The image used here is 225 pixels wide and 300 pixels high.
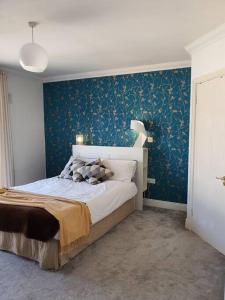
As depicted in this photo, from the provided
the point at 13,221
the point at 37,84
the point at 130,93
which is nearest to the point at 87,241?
the point at 13,221

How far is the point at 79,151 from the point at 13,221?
7.97 feet

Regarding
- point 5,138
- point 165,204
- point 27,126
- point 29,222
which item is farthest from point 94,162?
point 29,222

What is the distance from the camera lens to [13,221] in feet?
8.74

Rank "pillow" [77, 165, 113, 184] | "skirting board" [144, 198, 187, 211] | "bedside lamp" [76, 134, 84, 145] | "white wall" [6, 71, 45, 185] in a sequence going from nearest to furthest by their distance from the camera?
"pillow" [77, 165, 113, 184]
"skirting board" [144, 198, 187, 211]
"white wall" [6, 71, 45, 185]
"bedside lamp" [76, 134, 84, 145]

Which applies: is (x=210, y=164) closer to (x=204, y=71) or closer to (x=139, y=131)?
(x=204, y=71)

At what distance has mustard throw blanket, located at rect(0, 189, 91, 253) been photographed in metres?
2.52

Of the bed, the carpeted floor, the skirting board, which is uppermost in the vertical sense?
the bed

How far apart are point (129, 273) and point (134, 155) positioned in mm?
2217

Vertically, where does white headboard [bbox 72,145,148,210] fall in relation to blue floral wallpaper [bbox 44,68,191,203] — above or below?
below

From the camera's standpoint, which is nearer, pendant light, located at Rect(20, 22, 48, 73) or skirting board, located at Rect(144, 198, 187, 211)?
pendant light, located at Rect(20, 22, 48, 73)

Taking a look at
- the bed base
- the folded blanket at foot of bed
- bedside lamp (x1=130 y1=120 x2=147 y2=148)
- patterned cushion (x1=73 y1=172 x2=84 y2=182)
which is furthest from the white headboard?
the folded blanket at foot of bed

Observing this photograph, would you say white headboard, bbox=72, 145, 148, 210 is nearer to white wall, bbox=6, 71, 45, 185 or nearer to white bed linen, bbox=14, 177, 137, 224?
white bed linen, bbox=14, 177, 137, 224

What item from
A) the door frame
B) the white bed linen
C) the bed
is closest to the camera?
the bed

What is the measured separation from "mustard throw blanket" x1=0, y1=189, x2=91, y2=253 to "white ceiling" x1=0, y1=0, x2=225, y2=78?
189 cm
